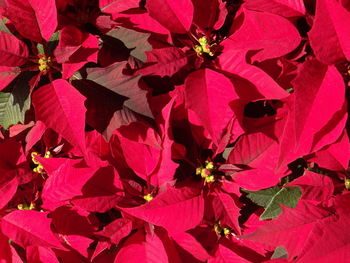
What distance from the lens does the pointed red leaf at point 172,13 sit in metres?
0.64

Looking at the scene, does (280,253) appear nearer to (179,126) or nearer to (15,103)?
(179,126)

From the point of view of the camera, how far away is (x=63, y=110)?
64cm

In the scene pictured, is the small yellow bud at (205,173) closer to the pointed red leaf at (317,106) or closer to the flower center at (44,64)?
the pointed red leaf at (317,106)

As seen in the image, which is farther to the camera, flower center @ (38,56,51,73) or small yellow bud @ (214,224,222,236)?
small yellow bud @ (214,224,222,236)

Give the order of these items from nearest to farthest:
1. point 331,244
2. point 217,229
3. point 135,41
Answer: point 331,244, point 135,41, point 217,229

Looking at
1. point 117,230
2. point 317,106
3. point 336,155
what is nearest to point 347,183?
point 336,155

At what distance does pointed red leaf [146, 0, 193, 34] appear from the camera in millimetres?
643

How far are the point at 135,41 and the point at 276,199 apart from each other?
38cm

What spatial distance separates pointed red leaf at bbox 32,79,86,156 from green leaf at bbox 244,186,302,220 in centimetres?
35

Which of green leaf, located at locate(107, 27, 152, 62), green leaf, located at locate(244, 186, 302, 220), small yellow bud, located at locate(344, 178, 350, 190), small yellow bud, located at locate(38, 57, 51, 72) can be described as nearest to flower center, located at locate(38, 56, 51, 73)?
small yellow bud, located at locate(38, 57, 51, 72)

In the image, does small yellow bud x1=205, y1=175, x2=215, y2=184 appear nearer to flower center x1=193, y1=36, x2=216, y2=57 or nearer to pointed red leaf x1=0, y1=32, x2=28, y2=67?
flower center x1=193, y1=36, x2=216, y2=57

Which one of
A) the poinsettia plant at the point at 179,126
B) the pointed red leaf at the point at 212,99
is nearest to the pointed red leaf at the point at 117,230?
the poinsettia plant at the point at 179,126

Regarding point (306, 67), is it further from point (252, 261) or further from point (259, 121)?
point (252, 261)

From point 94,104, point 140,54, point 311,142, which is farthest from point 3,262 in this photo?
point 311,142
